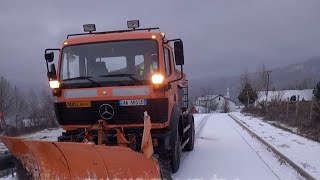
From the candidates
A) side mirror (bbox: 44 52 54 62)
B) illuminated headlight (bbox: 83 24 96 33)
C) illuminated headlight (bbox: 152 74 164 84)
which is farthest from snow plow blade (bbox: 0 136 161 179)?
illuminated headlight (bbox: 83 24 96 33)

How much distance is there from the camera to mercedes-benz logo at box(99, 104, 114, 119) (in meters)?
8.24

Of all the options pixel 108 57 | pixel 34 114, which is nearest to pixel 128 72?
pixel 108 57

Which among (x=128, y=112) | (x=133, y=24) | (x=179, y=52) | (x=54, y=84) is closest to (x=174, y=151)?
(x=128, y=112)

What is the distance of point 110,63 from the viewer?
332 inches

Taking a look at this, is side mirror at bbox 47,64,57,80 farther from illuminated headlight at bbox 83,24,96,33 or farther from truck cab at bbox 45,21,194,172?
illuminated headlight at bbox 83,24,96,33

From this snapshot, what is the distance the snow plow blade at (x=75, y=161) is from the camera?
5742 mm

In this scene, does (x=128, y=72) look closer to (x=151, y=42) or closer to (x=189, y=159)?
(x=151, y=42)

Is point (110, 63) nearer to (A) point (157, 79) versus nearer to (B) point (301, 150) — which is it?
(A) point (157, 79)

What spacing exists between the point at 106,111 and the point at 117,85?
0.53 meters

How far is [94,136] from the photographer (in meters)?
8.09

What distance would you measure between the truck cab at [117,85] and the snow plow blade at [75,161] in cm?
161

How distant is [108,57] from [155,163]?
2.73 m

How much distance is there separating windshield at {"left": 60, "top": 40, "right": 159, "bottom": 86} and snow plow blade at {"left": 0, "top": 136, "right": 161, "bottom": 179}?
220 centimetres

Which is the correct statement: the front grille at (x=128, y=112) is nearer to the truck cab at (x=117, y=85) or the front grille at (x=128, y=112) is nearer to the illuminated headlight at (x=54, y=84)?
the truck cab at (x=117, y=85)
